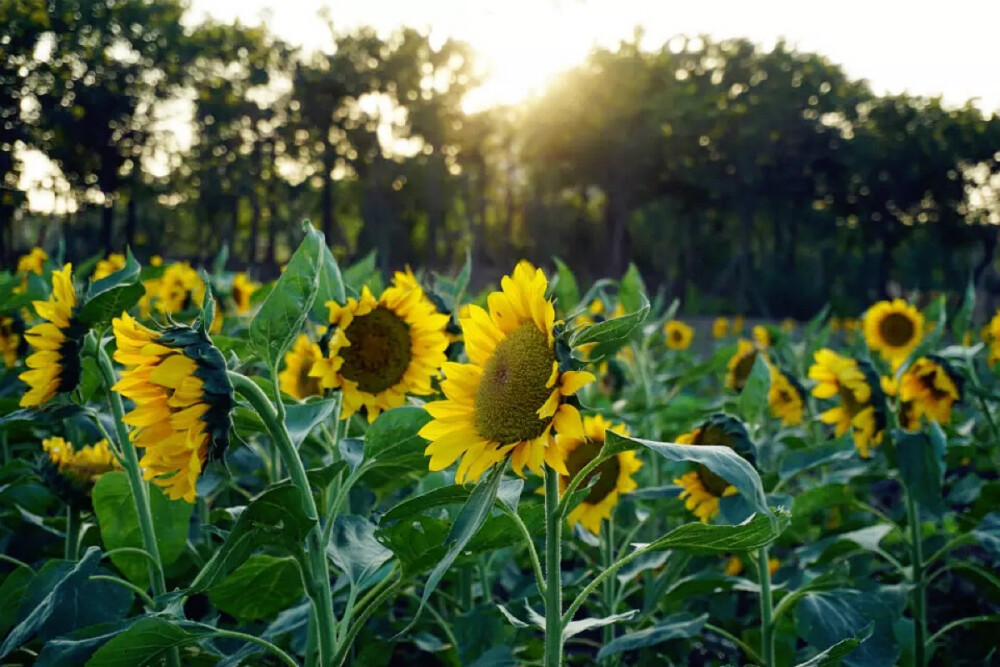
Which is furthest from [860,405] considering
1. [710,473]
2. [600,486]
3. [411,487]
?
[411,487]

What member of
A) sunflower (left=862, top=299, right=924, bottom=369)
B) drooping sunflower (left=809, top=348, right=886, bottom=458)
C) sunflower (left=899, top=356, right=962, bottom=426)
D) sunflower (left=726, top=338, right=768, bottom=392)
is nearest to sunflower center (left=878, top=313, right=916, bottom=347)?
sunflower (left=862, top=299, right=924, bottom=369)

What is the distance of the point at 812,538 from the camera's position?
304 cm

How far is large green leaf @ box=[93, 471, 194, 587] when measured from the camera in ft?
4.76

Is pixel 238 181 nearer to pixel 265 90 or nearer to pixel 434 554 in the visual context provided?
pixel 265 90

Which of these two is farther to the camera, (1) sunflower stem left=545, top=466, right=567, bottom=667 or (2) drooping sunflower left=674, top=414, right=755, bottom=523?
(2) drooping sunflower left=674, top=414, right=755, bottom=523

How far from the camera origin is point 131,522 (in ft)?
4.86

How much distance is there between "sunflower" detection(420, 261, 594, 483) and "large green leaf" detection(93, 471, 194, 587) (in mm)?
651

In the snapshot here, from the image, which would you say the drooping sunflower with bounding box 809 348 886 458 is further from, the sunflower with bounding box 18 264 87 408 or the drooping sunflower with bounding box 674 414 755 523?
the sunflower with bounding box 18 264 87 408

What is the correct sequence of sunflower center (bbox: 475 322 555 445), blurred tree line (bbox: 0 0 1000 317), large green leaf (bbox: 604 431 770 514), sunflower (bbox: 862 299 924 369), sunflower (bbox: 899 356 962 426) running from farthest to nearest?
blurred tree line (bbox: 0 0 1000 317) → sunflower (bbox: 862 299 924 369) → sunflower (bbox: 899 356 962 426) → sunflower center (bbox: 475 322 555 445) → large green leaf (bbox: 604 431 770 514)

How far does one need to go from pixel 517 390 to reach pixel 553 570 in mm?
223

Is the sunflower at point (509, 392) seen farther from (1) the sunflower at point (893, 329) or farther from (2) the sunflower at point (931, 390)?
(1) the sunflower at point (893, 329)

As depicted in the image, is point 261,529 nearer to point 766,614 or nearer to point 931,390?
point 766,614

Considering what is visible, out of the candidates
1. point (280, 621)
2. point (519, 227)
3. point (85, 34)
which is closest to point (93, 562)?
point (280, 621)

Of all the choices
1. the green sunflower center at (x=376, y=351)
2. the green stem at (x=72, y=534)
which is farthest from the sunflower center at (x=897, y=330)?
the green stem at (x=72, y=534)
